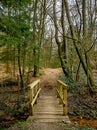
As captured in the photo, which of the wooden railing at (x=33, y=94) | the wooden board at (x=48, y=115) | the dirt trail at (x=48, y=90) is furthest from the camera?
the wooden railing at (x=33, y=94)

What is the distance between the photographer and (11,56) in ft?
47.7

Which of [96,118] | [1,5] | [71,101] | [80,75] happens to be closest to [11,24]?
[1,5]

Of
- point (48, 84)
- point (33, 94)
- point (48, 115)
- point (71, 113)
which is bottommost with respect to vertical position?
point (71, 113)

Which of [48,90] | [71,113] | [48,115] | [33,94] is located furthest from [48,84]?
[48,115]

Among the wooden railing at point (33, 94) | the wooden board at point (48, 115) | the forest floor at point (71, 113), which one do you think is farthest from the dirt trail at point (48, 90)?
the wooden railing at point (33, 94)

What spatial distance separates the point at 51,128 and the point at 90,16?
1443 cm

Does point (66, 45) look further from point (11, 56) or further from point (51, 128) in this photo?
point (51, 128)

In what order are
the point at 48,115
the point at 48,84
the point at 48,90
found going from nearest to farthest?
the point at 48,115, the point at 48,90, the point at 48,84

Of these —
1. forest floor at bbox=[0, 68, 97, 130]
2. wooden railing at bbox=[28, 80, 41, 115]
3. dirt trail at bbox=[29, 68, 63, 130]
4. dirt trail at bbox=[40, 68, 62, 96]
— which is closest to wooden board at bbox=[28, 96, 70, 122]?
wooden railing at bbox=[28, 80, 41, 115]

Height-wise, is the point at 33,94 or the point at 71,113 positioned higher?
the point at 33,94

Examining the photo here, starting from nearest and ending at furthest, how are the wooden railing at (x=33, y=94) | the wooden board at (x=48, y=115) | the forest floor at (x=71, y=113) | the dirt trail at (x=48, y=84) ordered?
the forest floor at (x=71, y=113) < the wooden board at (x=48, y=115) < the wooden railing at (x=33, y=94) < the dirt trail at (x=48, y=84)

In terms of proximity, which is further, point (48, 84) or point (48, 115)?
point (48, 84)

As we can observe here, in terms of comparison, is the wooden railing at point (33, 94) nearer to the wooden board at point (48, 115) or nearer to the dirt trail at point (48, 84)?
the wooden board at point (48, 115)

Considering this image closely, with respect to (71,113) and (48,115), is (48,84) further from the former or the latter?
(48,115)
